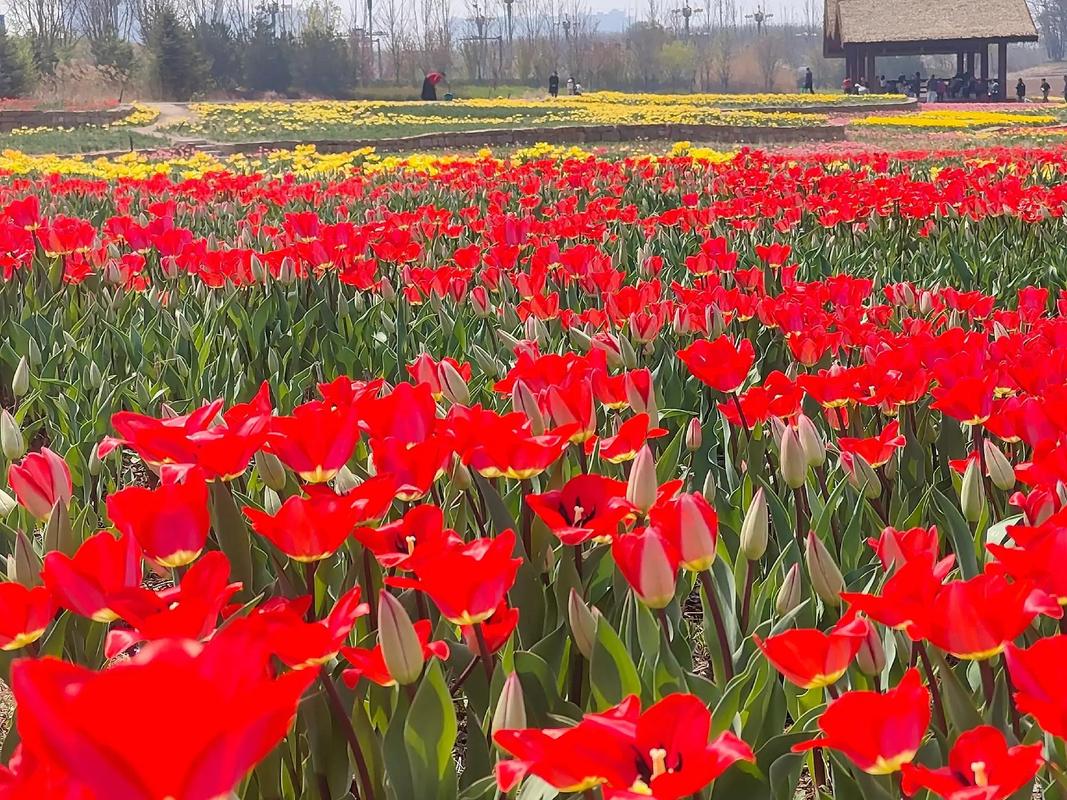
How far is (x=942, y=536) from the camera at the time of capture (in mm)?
1984

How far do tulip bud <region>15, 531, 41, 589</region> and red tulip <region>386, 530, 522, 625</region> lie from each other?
1.84 ft

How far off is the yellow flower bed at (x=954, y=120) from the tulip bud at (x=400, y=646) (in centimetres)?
2888

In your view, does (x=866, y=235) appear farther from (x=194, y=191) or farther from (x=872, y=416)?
(x=194, y=191)

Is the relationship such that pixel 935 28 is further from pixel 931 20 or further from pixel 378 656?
pixel 378 656

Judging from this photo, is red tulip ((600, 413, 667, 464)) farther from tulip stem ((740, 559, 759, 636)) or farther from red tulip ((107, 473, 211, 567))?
red tulip ((107, 473, 211, 567))

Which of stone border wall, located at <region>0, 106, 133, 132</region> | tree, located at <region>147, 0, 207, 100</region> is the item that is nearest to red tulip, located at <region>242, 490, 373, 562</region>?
stone border wall, located at <region>0, 106, 133, 132</region>

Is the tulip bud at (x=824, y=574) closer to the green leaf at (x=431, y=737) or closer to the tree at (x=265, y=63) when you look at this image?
the green leaf at (x=431, y=737)

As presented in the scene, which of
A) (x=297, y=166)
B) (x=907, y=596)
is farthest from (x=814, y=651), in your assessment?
(x=297, y=166)

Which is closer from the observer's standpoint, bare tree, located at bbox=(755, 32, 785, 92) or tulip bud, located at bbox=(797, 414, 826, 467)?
tulip bud, located at bbox=(797, 414, 826, 467)

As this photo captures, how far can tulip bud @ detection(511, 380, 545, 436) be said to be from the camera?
178 cm

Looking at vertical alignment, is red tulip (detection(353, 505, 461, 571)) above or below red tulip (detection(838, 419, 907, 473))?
above

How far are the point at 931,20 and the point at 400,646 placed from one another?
56.4m

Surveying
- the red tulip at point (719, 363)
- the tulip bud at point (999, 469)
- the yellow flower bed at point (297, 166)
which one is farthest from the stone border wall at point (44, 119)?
the tulip bud at point (999, 469)

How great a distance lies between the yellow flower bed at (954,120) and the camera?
28.1m
